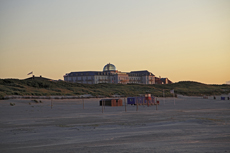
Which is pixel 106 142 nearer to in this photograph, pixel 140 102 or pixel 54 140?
pixel 54 140

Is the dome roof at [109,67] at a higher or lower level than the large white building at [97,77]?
higher

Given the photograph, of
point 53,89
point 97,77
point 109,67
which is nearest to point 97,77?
point 97,77

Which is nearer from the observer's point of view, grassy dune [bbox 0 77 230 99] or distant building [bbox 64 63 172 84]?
grassy dune [bbox 0 77 230 99]

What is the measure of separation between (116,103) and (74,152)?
3382 centimetres

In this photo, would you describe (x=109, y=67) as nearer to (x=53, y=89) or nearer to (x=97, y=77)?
(x=97, y=77)

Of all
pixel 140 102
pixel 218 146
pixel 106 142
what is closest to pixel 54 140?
pixel 106 142

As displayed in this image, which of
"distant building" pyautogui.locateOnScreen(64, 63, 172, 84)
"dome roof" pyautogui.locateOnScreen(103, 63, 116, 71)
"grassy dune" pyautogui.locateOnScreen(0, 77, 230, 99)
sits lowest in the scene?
"grassy dune" pyautogui.locateOnScreen(0, 77, 230, 99)

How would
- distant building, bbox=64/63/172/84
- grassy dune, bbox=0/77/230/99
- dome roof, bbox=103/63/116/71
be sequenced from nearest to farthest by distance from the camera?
grassy dune, bbox=0/77/230/99
distant building, bbox=64/63/172/84
dome roof, bbox=103/63/116/71

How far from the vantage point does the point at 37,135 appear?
51.9ft

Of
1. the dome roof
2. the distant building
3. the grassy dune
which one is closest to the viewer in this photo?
the grassy dune

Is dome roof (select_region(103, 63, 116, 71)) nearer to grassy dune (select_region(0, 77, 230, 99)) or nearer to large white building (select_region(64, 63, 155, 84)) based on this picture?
large white building (select_region(64, 63, 155, 84))

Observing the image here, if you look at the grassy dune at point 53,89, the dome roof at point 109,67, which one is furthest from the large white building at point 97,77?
the grassy dune at point 53,89

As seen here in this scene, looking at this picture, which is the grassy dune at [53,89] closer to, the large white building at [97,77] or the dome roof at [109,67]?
the large white building at [97,77]

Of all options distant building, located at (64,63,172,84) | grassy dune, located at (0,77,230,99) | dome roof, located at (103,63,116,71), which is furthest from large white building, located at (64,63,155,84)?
grassy dune, located at (0,77,230,99)
